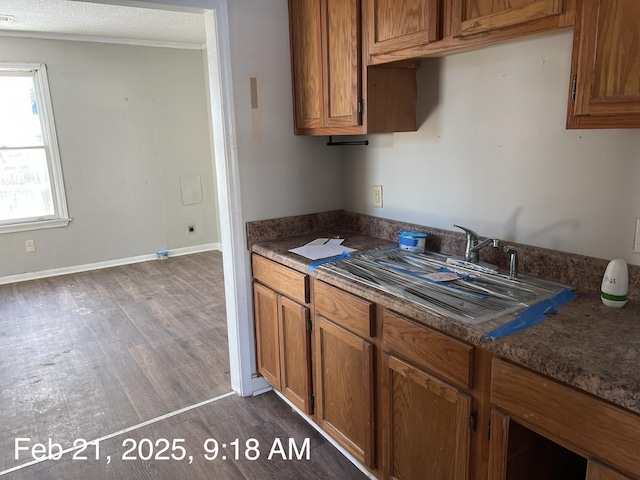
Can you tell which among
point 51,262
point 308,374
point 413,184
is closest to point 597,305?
point 413,184

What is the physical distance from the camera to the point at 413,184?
2293 millimetres

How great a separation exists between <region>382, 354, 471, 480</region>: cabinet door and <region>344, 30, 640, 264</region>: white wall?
701 millimetres

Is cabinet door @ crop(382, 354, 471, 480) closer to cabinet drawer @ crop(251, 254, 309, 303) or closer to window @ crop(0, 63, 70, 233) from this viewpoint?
cabinet drawer @ crop(251, 254, 309, 303)

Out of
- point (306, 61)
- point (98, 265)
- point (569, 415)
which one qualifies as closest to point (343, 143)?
point (306, 61)

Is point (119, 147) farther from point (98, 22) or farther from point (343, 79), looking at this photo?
point (343, 79)

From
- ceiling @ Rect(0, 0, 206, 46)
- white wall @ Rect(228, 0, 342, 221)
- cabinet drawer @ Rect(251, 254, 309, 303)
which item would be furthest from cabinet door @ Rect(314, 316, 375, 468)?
ceiling @ Rect(0, 0, 206, 46)

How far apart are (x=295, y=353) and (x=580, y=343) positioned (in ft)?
4.42

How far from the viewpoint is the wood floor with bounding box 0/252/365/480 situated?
83.7 inches

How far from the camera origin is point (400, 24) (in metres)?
1.80

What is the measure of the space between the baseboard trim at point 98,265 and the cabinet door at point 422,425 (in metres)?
4.59

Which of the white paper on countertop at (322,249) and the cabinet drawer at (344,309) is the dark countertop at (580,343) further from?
the white paper on countertop at (322,249)

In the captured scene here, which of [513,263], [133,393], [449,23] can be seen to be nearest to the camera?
[449,23]

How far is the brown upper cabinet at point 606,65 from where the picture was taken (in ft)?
3.76

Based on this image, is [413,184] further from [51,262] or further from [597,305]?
[51,262]
